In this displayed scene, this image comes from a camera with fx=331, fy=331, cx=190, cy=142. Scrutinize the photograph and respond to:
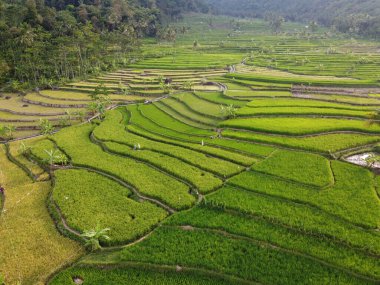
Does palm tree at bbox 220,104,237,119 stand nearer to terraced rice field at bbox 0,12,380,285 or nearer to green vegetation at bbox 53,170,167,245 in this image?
terraced rice field at bbox 0,12,380,285

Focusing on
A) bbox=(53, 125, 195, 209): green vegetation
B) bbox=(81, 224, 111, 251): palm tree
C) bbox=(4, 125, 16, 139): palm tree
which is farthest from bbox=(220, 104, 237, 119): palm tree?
bbox=(4, 125, 16, 139): palm tree

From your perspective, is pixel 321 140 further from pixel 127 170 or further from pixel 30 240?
pixel 30 240

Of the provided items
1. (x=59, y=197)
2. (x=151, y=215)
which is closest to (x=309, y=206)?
(x=151, y=215)

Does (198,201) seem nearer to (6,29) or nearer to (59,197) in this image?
(59,197)

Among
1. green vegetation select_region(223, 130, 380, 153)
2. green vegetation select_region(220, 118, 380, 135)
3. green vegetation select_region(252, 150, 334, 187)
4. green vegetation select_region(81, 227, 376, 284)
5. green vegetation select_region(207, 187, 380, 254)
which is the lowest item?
green vegetation select_region(81, 227, 376, 284)

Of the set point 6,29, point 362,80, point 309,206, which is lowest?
point 309,206

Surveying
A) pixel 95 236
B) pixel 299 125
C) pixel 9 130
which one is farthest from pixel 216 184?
pixel 9 130
